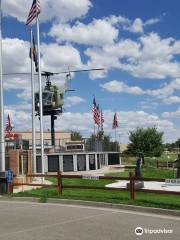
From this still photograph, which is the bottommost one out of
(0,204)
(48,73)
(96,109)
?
(0,204)

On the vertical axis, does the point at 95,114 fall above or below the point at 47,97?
below

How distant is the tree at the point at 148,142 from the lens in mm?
91625

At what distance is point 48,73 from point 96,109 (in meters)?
7.97

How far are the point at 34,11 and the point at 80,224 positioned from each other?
19182 millimetres

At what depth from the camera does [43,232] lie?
464 inches

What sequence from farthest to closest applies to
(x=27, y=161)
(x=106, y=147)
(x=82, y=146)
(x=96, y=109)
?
1. (x=106, y=147)
2. (x=96, y=109)
3. (x=82, y=146)
4. (x=27, y=161)

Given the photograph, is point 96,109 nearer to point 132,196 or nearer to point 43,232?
point 132,196

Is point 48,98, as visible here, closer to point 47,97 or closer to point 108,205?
point 47,97

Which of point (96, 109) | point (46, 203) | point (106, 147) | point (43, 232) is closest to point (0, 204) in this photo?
point (46, 203)

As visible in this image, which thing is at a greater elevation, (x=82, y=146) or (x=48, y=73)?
(x=48, y=73)

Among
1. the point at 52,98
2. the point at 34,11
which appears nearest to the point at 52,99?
the point at 52,98

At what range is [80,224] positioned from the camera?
42.8ft

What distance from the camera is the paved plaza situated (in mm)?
11219

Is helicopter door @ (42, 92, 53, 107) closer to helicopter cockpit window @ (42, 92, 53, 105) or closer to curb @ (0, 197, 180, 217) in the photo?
helicopter cockpit window @ (42, 92, 53, 105)
